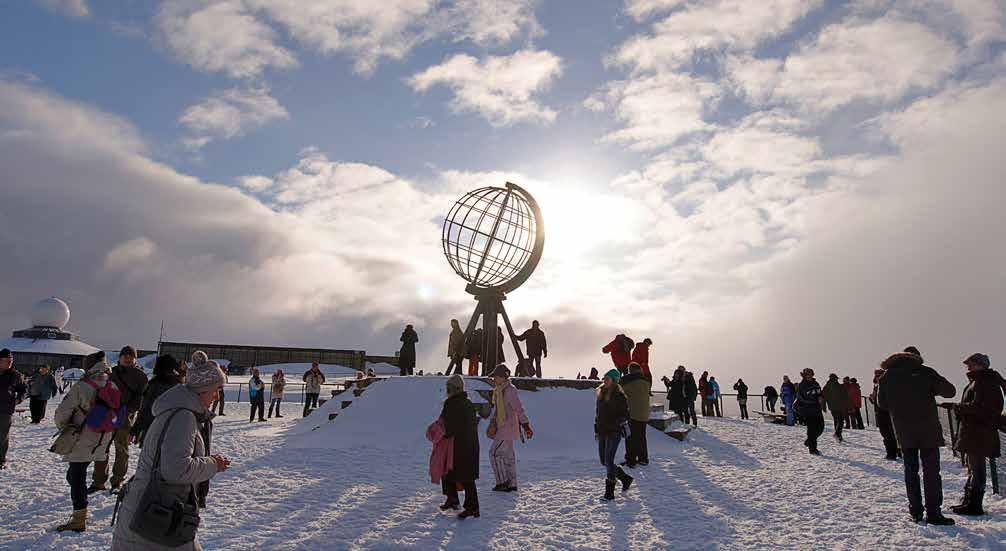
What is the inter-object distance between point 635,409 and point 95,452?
7.42 meters

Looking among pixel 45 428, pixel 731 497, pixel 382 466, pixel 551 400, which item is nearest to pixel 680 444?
pixel 551 400

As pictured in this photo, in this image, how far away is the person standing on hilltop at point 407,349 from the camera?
724 inches

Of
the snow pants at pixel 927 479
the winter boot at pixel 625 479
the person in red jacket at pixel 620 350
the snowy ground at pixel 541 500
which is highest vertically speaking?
the person in red jacket at pixel 620 350

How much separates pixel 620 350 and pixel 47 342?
191ft

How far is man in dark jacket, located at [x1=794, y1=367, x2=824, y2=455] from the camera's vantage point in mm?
11273

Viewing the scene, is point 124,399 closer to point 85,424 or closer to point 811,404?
point 85,424

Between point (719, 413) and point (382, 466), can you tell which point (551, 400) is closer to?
point (382, 466)

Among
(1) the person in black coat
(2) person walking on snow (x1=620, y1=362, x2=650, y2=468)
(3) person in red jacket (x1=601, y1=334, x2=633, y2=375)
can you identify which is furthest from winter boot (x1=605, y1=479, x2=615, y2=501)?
(3) person in red jacket (x1=601, y1=334, x2=633, y2=375)

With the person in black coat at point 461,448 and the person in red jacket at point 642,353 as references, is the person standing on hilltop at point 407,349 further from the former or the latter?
the person in black coat at point 461,448

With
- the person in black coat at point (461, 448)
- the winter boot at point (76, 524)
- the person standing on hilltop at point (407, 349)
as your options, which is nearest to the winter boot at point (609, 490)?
the person in black coat at point (461, 448)

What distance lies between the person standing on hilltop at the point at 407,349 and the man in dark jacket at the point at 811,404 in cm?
1098

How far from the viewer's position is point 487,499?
7500mm

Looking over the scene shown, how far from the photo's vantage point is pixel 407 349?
60.8 ft

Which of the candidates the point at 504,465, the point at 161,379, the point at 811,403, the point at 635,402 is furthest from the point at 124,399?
the point at 811,403
